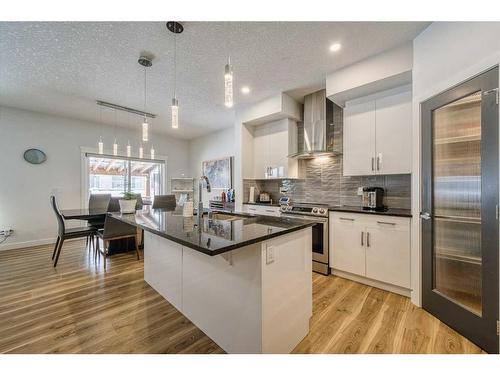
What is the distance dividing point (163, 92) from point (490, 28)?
3.52m

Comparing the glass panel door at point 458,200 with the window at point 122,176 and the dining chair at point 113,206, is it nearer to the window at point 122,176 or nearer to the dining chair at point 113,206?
the dining chair at point 113,206

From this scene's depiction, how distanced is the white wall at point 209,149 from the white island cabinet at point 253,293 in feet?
12.6

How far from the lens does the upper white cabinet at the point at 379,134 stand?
2.40 meters

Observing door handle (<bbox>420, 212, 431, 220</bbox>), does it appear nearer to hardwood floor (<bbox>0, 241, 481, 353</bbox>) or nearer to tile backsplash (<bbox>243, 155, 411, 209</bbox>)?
tile backsplash (<bbox>243, 155, 411, 209</bbox>)

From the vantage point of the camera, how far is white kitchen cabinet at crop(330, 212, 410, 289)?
224 cm

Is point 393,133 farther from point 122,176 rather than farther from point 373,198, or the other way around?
point 122,176

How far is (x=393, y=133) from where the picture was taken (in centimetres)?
248

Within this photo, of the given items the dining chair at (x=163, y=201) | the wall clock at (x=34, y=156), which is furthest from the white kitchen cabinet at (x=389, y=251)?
the wall clock at (x=34, y=156)

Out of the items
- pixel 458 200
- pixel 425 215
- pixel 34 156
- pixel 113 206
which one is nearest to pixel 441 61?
pixel 458 200

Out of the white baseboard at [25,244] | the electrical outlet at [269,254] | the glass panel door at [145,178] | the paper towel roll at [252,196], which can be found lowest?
the white baseboard at [25,244]

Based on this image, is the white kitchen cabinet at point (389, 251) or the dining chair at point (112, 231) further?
the dining chair at point (112, 231)

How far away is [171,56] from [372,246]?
10.3 ft

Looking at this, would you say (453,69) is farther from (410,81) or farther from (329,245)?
(329,245)

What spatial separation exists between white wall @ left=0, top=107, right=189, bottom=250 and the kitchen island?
425 cm
